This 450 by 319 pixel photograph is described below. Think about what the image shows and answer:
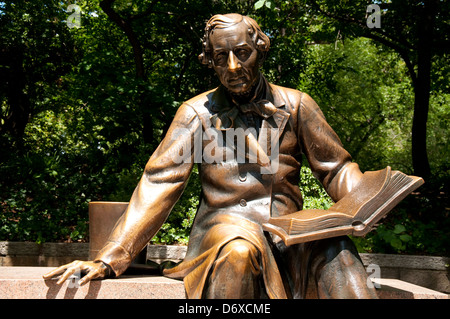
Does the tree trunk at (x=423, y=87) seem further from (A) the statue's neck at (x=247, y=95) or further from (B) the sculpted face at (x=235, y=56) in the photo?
(B) the sculpted face at (x=235, y=56)

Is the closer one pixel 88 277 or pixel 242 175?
pixel 88 277

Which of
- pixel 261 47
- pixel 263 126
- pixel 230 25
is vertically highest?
pixel 230 25

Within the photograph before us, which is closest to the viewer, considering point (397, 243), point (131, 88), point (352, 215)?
point (352, 215)

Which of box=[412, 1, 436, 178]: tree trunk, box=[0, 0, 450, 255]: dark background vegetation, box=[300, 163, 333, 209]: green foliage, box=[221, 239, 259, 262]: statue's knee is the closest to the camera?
Result: box=[221, 239, 259, 262]: statue's knee

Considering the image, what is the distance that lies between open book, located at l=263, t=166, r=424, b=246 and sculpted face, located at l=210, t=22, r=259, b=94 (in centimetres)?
83

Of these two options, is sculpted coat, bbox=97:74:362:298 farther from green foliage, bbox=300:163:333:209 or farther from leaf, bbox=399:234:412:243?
green foliage, bbox=300:163:333:209

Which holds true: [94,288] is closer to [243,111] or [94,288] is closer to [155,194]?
[155,194]

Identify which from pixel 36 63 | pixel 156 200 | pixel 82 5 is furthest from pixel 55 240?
pixel 36 63

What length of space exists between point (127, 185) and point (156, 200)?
5.19 meters

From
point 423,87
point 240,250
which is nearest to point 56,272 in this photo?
point 240,250

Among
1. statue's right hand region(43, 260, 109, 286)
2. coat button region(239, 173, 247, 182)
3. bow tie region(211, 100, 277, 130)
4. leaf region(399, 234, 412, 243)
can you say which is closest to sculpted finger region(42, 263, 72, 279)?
statue's right hand region(43, 260, 109, 286)

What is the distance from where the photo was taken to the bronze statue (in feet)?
8.38

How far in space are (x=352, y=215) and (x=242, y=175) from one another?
0.72 m

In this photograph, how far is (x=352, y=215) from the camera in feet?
8.14
